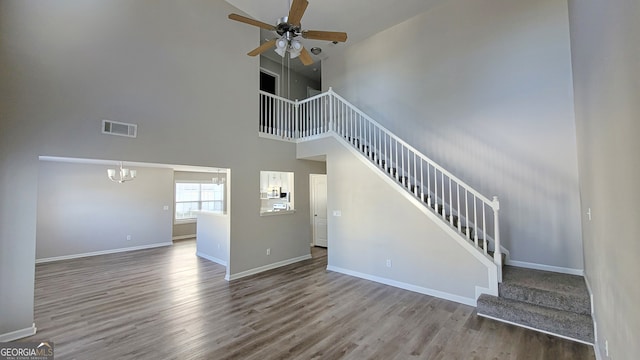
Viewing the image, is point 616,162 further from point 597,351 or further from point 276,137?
point 276,137

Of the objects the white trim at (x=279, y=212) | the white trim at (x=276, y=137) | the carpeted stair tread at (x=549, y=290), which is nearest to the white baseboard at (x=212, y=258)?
the white trim at (x=279, y=212)

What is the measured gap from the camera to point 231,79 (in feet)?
17.1

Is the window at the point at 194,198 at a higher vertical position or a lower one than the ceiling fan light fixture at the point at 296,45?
lower

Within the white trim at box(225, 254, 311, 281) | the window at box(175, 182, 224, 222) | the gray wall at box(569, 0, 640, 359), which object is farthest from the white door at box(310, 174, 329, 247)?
the gray wall at box(569, 0, 640, 359)

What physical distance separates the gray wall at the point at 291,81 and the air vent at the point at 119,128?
4879 mm

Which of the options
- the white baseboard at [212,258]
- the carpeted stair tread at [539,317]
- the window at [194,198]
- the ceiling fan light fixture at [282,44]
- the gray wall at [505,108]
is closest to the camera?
the carpeted stair tread at [539,317]

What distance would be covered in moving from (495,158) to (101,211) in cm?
955

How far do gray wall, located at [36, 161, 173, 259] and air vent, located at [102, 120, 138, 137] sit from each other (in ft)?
14.8

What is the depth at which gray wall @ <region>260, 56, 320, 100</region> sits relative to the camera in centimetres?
802

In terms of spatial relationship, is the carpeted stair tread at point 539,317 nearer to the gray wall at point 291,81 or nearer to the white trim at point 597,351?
the white trim at point 597,351

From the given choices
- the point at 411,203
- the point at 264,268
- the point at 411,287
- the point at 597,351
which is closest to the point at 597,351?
the point at 597,351

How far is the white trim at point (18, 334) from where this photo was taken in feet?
9.66

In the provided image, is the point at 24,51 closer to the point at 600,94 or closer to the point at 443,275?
the point at 600,94

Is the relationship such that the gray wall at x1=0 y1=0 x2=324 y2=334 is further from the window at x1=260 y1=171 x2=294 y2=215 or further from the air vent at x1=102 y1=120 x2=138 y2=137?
the window at x1=260 y1=171 x2=294 y2=215
